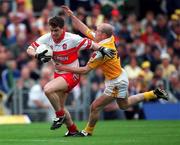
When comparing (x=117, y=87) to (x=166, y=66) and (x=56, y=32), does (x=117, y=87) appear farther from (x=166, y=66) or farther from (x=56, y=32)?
(x=166, y=66)

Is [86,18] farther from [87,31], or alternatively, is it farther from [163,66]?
[87,31]

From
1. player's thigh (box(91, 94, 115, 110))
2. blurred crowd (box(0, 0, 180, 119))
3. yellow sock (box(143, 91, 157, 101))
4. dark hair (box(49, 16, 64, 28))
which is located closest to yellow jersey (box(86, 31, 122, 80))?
player's thigh (box(91, 94, 115, 110))

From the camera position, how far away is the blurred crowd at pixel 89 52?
25.4 metres

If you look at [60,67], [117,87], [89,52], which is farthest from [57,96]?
[89,52]

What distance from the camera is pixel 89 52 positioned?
2712cm

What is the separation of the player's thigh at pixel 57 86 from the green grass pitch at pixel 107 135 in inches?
Result: 36.7

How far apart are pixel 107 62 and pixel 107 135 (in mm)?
1498

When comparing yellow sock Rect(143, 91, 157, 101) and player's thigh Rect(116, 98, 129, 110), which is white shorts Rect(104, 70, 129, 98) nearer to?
player's thigh Rect(116, 98, 129, 110)

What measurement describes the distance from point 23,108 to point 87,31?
24.5 ft

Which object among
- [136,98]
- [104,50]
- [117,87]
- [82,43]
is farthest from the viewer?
[136,98]

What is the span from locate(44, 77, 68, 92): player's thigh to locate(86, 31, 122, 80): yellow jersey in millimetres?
606

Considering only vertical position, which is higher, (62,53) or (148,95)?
(62,53)

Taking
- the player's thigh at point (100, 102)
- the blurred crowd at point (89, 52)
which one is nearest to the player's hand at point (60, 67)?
the player's thigh at point (100, 102)

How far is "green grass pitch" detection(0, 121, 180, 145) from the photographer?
15.8 metres
